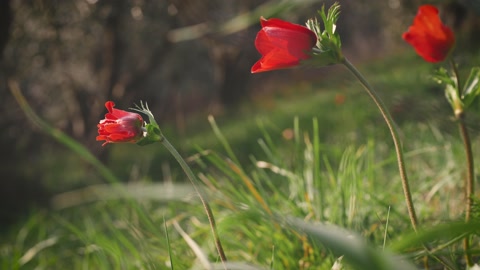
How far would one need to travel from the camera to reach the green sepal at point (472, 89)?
578mm

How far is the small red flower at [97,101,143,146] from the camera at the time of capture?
0.54 metres

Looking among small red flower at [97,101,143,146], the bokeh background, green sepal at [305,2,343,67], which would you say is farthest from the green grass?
the bokeh background

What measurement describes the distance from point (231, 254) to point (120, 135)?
0.53 m

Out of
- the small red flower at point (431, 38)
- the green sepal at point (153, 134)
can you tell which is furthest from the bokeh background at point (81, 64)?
the green sepal at point (153, 134)

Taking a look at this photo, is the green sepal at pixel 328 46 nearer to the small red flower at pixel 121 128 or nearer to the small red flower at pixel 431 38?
the small red flower at pixel 431 38

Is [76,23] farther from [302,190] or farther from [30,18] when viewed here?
[302,190]

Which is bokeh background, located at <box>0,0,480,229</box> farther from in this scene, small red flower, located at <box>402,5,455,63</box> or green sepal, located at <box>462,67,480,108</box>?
small red flower, located at <box>402,5,455,63</box>

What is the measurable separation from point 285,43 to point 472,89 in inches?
9.4

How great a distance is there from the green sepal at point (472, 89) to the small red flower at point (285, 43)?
20cm

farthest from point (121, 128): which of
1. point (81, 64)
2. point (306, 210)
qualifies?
point (81, 64)

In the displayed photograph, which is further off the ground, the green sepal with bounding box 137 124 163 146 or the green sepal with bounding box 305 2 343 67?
the green sepal with bounding box 305 2 343 67

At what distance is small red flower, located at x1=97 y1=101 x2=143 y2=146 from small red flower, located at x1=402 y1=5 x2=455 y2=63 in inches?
11.4

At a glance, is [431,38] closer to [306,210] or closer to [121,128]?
[121,128]

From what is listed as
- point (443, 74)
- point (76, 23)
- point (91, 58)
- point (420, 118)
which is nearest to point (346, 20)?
point (91, 58)
